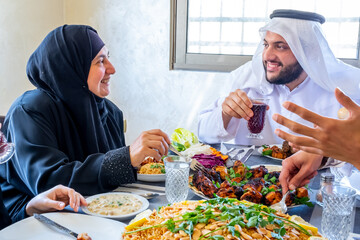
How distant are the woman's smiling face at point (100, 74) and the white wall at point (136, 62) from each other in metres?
2.17

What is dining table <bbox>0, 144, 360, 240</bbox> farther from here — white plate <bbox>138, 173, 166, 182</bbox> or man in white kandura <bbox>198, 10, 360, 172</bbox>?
man in white kandura <bbox>198, 10, 360, 172</bbox>

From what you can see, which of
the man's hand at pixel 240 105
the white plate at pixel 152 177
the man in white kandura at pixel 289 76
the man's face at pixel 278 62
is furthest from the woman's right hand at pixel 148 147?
the man's face at pixel 278 62

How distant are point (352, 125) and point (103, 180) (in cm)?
99

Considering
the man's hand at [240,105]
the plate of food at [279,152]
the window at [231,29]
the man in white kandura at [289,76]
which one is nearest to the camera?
the plate of food at [279,152]

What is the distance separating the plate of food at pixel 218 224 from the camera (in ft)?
3.26

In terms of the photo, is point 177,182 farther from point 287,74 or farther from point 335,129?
point 287,74

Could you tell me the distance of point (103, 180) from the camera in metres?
1.61

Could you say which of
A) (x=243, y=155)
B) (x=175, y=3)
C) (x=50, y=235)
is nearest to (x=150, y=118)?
(x=175, y=3)

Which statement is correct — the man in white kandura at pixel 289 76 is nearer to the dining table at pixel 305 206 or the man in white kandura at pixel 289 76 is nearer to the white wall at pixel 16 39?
the dining table at pixel 305 206

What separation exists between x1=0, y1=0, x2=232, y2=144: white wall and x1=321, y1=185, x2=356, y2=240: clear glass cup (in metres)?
3.00

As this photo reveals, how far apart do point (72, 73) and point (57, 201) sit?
0.86 meters

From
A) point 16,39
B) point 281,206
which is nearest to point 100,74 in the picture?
point 281,206

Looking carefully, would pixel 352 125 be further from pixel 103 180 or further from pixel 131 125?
pixel 131 125

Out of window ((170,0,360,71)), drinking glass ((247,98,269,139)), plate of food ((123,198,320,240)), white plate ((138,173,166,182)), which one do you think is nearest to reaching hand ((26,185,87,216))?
plate of food ((123,198,320,240))
